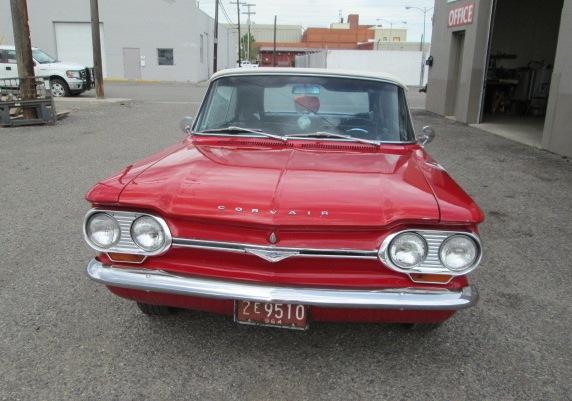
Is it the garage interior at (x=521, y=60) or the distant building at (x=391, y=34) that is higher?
the distant building at (x=391, y=34)

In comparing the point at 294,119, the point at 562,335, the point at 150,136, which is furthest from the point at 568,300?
the point at 150,136

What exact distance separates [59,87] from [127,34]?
1641cm

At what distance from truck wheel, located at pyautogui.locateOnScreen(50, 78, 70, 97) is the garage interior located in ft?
47.7

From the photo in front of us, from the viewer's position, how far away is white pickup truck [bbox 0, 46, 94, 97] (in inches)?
741

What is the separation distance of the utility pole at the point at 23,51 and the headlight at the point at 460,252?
1183 centimetres

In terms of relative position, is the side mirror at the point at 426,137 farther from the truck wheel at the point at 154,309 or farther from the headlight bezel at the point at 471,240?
the truck wheel at the point at 154,309

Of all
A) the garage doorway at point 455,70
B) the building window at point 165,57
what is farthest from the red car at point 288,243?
the building window at point 165,57

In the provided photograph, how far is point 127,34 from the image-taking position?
34.3 meters

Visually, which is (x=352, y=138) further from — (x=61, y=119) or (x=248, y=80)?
(x=61, y=119)

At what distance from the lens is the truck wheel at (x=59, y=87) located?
19.3m

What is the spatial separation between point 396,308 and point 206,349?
3.72 ft

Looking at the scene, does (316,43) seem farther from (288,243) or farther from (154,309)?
(288,243)

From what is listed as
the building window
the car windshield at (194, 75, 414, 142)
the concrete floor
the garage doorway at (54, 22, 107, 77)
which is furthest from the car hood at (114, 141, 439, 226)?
the garage doorway at (54, 22, 107, 77)

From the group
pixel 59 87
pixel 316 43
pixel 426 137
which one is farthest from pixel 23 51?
pixel 316 43
